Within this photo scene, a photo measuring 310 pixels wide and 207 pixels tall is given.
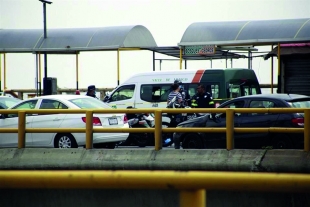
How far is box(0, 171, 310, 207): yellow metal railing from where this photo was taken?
10.4 feet

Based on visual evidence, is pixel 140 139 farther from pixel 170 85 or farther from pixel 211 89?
pixel 211 89

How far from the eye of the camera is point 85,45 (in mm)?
35375

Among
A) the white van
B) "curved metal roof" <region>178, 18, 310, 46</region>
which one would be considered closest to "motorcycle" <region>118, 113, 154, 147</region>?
the white van

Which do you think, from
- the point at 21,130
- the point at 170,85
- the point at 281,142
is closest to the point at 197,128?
the point at 281,142

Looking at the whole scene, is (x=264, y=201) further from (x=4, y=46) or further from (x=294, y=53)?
(x=4, y=46)

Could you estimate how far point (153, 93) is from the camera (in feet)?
80.6

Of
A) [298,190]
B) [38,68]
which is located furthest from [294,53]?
[298,190]

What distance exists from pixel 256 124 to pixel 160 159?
13.5 feet

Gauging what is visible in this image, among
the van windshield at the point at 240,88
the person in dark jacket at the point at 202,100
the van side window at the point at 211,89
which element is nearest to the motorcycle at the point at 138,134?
the person in dark jacket at the point at 202,100

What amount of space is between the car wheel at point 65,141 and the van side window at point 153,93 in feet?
30.5

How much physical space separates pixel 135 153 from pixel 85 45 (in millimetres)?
24689

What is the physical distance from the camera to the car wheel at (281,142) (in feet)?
38.4

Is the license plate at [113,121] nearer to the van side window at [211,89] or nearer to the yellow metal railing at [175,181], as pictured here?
the van side window at [211,89]

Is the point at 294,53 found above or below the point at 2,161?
above
